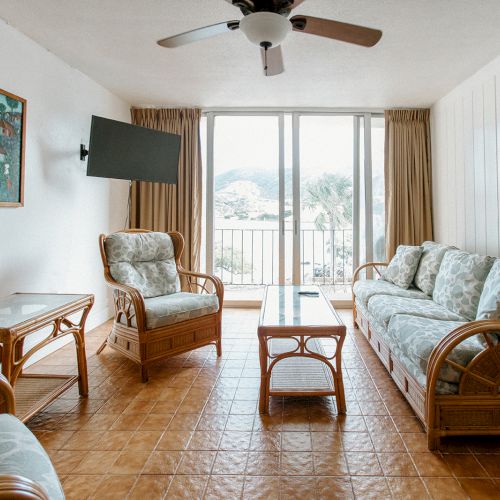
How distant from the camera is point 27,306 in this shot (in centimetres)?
200

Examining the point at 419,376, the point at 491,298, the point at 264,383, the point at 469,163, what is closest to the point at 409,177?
the point at 469,163

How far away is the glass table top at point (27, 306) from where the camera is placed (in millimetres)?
1743

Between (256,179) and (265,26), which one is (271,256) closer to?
(256,179)

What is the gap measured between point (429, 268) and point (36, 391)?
3056 mm

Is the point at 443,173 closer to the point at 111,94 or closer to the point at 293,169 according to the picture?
the point at 293,169

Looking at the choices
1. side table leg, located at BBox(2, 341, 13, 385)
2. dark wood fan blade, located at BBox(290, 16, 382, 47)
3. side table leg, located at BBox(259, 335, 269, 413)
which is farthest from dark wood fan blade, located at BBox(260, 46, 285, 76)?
side table leg, located at BBox(2, 341, 13, 385)

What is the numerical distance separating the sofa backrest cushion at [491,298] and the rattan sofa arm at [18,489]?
2.03 meters

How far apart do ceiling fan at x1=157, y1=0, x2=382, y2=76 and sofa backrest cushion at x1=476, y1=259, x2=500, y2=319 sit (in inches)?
58.2

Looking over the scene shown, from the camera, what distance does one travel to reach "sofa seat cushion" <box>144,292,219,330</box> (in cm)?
252

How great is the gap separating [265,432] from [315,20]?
209cm

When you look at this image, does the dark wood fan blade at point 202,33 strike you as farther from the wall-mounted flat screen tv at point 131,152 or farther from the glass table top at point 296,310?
the glass table top at point 296,310

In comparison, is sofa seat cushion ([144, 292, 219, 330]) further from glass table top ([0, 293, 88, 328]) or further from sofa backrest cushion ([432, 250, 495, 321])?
sofa backrest cushion ([432, 250, 495, 321])

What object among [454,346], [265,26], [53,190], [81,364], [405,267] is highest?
[265,26]

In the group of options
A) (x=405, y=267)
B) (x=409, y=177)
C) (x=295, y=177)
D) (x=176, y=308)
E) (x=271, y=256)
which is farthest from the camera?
(x=271, y=256)
